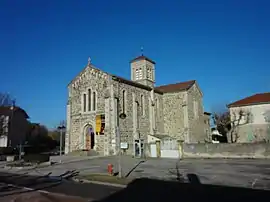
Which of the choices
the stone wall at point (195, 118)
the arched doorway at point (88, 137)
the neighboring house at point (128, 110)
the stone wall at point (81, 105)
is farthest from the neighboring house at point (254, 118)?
the arched doorway at point (88, 137)

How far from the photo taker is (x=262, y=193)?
1070 cm

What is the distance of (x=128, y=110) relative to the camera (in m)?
37.2

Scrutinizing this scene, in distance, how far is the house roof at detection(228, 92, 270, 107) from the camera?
39419 mm

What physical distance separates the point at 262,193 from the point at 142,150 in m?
23.5

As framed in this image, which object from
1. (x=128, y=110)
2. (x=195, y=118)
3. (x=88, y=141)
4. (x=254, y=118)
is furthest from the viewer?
(x=195, y=118)

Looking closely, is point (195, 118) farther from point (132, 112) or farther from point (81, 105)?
point (81, 105)

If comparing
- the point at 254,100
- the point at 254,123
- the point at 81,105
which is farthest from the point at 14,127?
the point at 254,100

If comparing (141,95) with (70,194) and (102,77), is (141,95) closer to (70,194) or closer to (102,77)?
(102,77)

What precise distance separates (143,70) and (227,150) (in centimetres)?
2230

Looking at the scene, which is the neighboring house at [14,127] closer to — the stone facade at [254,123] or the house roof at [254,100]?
the stone facade at [254,123]

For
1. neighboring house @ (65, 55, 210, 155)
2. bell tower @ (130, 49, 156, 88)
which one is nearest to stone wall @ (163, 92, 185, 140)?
neighboring house @ (65, 55, 210, 155)

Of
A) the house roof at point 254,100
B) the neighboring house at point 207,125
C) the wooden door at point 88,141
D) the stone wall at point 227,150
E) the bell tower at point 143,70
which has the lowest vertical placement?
the stone wall at point 227,150

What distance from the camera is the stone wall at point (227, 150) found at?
28.0 metres

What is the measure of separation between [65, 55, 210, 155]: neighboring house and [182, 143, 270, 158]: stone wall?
6.63 metres
